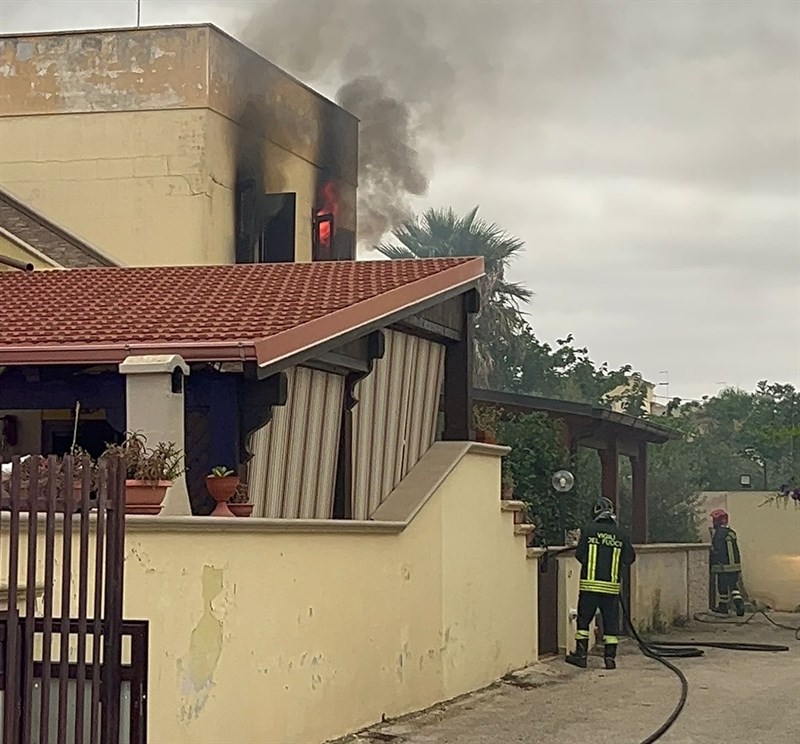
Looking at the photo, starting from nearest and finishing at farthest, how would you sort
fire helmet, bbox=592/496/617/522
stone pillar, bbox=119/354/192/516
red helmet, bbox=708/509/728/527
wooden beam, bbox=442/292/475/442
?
stone pillar, bbox=119/354/192/516
wooden beam, bbox=442/292/475/442
fire helmet, bbox=592/496/617/522
red helmet, bbox=708/509/728/527

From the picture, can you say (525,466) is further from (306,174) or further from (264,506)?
(306,174)

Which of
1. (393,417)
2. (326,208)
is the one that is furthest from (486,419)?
(326,208)

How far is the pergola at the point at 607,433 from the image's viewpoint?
60.5ft

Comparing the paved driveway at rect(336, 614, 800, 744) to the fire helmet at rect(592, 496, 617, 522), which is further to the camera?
the fire helmet at rect(592, 496, 617, 522)

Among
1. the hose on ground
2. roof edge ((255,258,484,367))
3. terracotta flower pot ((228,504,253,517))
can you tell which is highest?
roof edge ((255,258,484,367))

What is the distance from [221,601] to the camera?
29.0 ft

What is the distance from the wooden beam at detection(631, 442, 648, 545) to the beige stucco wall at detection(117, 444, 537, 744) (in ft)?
27.2

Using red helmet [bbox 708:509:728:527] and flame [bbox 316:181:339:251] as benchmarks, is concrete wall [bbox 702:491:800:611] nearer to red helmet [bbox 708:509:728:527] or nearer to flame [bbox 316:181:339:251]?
red helmet [bbox 708:509:728:527]

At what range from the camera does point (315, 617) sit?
998 centimetres

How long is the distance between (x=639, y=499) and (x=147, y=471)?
1435cm

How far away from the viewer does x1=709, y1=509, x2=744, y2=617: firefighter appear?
23922mm

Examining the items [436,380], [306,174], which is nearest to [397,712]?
[436,380]

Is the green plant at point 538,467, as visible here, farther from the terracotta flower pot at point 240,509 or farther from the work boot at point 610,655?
the terracotta flower pot at point 240,509

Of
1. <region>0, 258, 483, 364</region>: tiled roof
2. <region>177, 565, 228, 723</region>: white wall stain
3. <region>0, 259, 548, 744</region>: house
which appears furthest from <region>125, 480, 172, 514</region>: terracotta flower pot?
<region>0, 258, 483, 364</region>: tiled roof
